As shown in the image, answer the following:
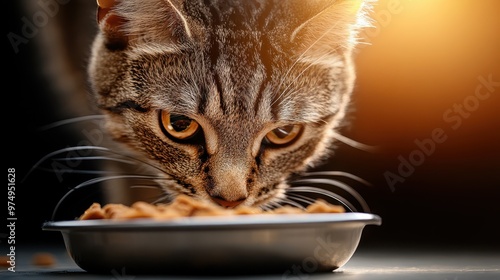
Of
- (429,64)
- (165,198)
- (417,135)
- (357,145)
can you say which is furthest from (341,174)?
(165,198)

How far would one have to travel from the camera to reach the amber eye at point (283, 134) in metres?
1.60

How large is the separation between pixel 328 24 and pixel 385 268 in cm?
60

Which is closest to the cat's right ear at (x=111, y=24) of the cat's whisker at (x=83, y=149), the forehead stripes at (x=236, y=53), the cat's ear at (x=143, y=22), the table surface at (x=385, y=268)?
the cat's ear at (x=143, y=22)

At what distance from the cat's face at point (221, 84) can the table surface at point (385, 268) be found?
336 mm

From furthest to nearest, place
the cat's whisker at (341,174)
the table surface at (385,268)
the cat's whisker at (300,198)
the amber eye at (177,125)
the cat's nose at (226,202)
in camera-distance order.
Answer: the cat's whisker at (341,174) < the cat's whisker at (300,198) < the amber eye at (177,125) < the cat's nose at (226,202) < the table surface at (385,268)

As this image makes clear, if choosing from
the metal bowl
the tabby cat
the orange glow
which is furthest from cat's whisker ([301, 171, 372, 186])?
the metal bowl

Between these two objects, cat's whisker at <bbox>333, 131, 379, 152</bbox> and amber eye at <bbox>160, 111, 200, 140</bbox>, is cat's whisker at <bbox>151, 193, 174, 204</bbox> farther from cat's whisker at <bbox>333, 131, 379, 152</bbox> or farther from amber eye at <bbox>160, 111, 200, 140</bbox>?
cat's whisker at <bbox>333, 131, 379, 152</bbox>

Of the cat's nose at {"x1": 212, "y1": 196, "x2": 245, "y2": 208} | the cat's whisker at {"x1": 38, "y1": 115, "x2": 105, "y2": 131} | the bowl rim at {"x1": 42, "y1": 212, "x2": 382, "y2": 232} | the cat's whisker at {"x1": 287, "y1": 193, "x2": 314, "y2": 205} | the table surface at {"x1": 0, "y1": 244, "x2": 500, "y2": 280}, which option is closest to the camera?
the bowl rim at {"x1": 42, "y1": 212, "x2": 382, "y2": 232}

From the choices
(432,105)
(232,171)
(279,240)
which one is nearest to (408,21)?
(432,105)

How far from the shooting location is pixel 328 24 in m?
1.54

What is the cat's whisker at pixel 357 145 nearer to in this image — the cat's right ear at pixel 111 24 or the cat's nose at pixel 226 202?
the cat's nose at pixel 226 202

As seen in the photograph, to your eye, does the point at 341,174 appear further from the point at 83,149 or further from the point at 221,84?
the point at 83,149

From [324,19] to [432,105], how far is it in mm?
692

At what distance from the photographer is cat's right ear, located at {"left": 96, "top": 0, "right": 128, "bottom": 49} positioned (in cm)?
149
